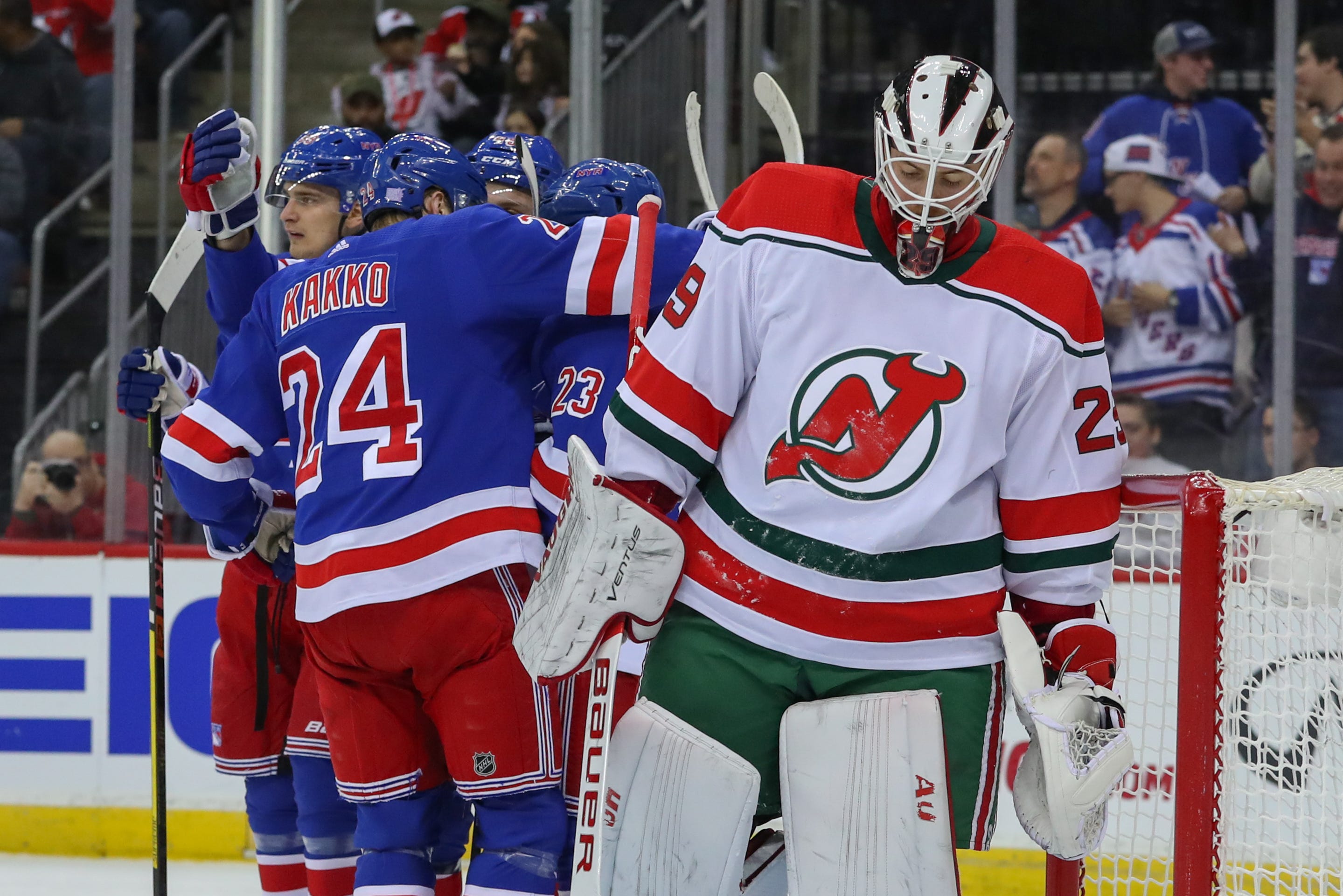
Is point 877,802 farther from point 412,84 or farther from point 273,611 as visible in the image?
point 412,84

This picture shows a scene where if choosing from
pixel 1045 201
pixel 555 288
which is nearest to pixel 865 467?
pixel 555 288

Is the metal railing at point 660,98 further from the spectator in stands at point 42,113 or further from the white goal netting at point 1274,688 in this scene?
the white goal netting at point 1274,688

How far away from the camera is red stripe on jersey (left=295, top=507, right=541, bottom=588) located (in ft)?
7.11

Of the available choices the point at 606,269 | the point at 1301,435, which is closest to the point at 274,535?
the point at 606,269

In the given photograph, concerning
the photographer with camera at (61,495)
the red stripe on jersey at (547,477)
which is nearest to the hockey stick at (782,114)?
the red stripe on jersey at (547,477)

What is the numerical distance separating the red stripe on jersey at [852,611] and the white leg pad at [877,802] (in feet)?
0.24

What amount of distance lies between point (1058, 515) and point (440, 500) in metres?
0.85

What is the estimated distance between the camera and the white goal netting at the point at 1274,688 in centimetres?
197

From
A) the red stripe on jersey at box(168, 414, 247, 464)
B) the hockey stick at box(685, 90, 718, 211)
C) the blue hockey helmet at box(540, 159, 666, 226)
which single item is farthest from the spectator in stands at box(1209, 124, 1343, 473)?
the red stripe on jersey at box(168, 414, 247, 464)

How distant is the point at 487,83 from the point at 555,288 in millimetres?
2773

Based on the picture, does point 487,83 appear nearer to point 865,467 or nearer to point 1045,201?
point 1045,201

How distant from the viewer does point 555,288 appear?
2.16 meters

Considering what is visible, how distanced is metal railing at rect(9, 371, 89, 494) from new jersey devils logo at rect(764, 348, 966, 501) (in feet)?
10.6

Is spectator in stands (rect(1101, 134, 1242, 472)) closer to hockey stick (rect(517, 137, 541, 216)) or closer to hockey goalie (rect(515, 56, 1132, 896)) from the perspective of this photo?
hockey stick (rect(517, 137, 541, 216))
